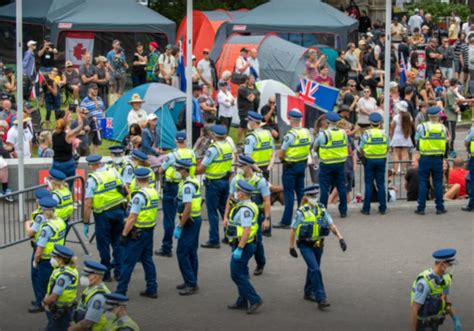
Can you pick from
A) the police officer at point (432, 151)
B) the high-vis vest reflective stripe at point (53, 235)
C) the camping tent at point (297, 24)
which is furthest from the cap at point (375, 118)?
the camping tent at point (297, 24)

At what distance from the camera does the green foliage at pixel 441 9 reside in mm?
41812

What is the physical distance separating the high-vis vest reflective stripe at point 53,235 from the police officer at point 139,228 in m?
0.89

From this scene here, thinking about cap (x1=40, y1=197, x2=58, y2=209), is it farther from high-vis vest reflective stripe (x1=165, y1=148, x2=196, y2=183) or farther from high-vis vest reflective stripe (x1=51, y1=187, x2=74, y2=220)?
high-vis vest reflective stripe (x1=165, y1=148, x2=196, y2=183)

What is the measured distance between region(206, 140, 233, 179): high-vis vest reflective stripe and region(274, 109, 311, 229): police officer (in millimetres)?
1185

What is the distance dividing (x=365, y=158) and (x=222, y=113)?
24.0 ft

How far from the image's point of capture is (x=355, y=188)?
2345 centimetres

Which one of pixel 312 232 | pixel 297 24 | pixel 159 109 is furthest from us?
pixel 297 24

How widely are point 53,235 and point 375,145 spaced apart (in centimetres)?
674

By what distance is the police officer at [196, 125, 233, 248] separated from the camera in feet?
60.0

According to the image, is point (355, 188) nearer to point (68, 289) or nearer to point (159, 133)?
point (159, 133)

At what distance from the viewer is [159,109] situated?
26250mm

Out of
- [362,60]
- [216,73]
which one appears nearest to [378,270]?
[216,73]

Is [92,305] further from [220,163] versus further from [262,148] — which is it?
[262,148]

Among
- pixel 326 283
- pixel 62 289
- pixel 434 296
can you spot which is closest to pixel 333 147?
pixel 326 283
